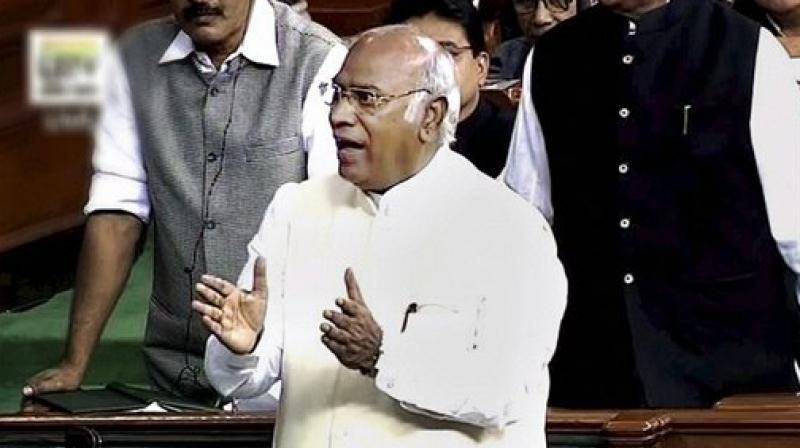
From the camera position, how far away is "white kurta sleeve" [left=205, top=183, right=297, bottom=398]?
8.41ft

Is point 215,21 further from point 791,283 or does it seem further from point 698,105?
point 791,283

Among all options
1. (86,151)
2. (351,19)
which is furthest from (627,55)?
(351,19)

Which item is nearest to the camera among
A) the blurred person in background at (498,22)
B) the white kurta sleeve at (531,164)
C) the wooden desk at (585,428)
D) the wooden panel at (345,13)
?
the wooden desk at (585,428)

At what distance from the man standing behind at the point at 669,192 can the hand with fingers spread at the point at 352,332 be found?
80 centimetres

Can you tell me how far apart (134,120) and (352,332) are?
38.0 inches

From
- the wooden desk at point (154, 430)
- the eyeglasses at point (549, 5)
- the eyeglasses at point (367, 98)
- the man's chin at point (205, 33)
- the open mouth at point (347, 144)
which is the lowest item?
the wooden desk at point (154, 430)

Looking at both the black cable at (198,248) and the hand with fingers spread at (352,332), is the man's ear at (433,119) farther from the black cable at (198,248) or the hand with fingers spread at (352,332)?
the black cable at (198,248)

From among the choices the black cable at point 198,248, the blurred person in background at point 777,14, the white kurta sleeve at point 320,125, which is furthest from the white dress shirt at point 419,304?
the blurred person in background at point 777,14

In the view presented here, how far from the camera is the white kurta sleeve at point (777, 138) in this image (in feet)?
10.0

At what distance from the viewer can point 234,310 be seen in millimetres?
2465

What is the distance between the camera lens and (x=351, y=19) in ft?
22.1

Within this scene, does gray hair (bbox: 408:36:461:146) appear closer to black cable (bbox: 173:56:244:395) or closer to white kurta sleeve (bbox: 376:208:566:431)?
white kurta sleeve (bbox: 376:208:566:431)

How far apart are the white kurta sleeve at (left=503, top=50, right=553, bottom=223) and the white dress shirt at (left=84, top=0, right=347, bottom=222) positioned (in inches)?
11.4

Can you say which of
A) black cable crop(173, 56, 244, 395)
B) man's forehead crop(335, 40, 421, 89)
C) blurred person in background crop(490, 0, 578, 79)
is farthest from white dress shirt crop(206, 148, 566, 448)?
blurred person in background crop(490, 0, 578, 79)
